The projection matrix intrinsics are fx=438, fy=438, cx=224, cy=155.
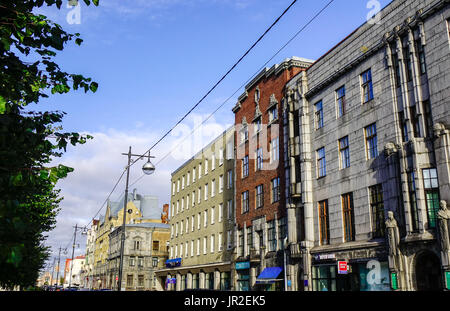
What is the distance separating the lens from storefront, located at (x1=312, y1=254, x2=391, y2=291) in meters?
22.8

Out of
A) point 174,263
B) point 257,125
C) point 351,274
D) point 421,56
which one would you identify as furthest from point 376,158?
point 174,263

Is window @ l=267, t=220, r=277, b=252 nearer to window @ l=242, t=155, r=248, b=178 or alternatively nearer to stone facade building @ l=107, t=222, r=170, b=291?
window @ l=242, t=155, r=248, b=178

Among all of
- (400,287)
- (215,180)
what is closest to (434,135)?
(400,287)

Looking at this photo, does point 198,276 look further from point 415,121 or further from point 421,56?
point 421,56

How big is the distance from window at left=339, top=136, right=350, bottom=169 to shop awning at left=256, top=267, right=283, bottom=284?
9.77m

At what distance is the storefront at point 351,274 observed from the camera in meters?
22.8

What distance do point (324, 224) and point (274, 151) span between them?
29.9ft

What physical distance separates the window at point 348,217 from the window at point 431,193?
19.7 ft

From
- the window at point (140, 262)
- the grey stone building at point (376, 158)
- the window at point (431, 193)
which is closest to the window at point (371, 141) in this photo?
the grey stone building at point (376, 158)

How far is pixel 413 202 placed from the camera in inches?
830

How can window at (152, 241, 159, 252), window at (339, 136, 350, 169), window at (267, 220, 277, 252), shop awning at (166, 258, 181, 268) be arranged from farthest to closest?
window at (152, 241, 159, 252) → shop awning at (166, 258, 181, 268) → window at (267, 220, 277, 252) → window at (339, 136, 350, 169)

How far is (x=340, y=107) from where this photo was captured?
92.6 ft

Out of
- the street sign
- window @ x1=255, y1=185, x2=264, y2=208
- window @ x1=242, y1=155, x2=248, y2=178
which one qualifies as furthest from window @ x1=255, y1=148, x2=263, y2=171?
the street sign

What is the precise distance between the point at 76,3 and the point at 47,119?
2.07m
